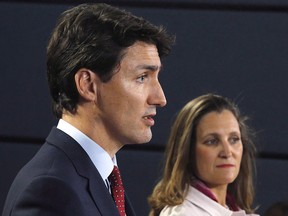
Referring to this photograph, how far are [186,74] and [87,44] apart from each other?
3.47 feet

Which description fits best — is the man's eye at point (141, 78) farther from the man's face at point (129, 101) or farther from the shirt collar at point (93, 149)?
the shirt collar at point (93, 149)

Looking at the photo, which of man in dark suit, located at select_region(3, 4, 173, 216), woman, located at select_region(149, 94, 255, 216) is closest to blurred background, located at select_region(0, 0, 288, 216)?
woman, located at select_region(149, 94, 255, 216)

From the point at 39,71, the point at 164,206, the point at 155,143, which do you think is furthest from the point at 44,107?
the point at 164,206

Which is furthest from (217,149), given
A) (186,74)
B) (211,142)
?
(186,74)

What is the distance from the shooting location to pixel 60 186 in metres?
1.02

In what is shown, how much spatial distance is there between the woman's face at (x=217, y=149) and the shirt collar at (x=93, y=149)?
2.52 ft

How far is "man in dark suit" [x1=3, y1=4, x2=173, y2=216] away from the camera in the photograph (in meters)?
1.09

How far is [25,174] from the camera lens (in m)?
1.04

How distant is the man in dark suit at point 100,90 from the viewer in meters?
1.09

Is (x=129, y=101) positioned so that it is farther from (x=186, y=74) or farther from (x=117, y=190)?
(x=186, y=74)

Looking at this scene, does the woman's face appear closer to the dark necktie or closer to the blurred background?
the blurred background

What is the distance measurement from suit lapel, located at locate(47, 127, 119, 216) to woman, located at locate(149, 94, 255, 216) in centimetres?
74

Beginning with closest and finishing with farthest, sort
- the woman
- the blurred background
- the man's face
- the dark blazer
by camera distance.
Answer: the dark blazer
the man's face
the woman
the blurred background

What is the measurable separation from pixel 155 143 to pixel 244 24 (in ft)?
1.32
